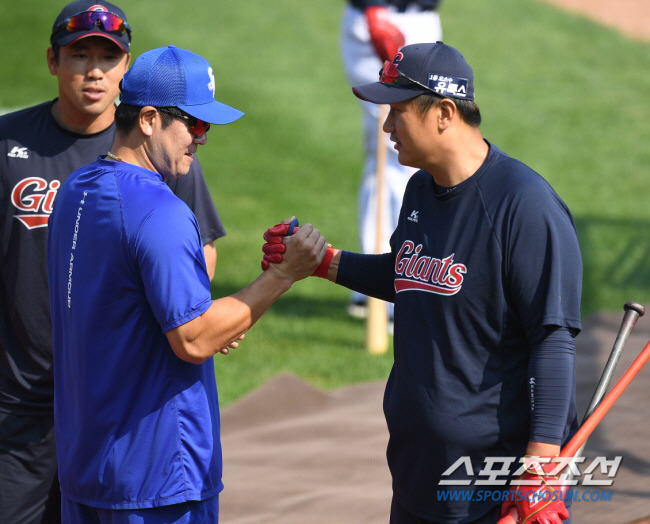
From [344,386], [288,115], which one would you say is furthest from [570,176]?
[344,386]

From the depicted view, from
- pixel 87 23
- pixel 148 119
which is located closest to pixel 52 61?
pixel 87 23

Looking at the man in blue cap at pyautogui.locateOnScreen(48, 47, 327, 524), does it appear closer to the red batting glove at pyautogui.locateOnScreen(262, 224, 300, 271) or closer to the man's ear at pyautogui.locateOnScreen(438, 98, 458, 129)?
the red batting glove at pyautogui.locateOnScreen(262, 224, 300, 271)

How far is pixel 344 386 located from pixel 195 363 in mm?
4361

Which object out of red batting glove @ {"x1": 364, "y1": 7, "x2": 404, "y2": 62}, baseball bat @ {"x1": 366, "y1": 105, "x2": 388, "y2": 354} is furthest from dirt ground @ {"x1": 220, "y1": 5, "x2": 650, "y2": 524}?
red batting glove @ {"x1": 364, "y1": 7, "x2": 404, "y2": 62}

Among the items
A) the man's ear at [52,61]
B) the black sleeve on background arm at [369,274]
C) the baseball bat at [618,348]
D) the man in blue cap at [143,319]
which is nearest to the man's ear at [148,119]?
the man in blue cap at [143,319]

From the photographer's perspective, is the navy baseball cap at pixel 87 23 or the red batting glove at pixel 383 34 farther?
the red batting glove at pixel 383 34

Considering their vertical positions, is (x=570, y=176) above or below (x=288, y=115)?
below

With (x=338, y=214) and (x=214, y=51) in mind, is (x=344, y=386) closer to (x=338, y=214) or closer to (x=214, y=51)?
(x=338, y=214)

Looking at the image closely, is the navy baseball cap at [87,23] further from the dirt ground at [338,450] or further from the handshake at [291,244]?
the dirt ground at [338,450]

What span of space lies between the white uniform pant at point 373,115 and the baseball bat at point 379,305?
0.21 metres

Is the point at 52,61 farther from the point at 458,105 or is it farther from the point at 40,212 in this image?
the point at 458,105

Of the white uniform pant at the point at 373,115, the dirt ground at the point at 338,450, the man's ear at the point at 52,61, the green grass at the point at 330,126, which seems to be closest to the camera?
the man's ear at the point at 52,61

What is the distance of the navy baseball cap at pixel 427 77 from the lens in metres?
3.14

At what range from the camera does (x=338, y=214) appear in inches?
463
